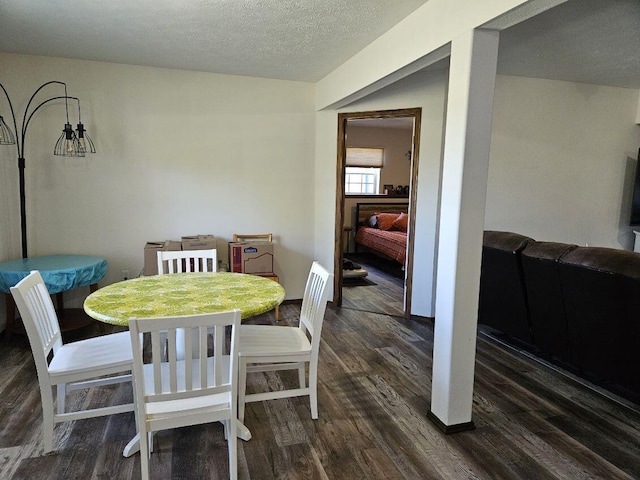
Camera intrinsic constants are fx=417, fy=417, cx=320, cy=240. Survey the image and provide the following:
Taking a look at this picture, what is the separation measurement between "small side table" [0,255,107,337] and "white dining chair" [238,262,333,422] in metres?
1.66

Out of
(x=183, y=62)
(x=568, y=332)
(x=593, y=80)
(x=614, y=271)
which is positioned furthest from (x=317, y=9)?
(x=593, y=80)

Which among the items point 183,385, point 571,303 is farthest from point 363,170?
point 183,385

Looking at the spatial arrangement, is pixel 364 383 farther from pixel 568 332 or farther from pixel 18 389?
pixel 18 389

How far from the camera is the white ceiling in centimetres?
254

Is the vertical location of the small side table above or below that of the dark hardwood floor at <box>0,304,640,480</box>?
above

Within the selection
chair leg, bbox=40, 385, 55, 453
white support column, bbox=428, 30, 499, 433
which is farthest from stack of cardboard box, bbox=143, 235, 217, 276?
white support column, bbox=428, 30, 499, 433

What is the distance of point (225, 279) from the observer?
8.83 feet

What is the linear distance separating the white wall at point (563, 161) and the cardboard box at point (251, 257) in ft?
7.38

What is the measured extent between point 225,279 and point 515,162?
317cm

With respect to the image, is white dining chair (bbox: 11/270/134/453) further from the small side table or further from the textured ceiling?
the textured ceiling

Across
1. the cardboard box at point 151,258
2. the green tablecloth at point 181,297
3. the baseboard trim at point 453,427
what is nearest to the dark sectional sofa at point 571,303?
the baseboard trim at point 453,427

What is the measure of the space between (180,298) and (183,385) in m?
0.56

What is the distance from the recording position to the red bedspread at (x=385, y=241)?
5.98 m

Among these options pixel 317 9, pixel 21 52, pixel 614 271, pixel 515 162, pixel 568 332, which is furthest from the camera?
pixel 515 162
